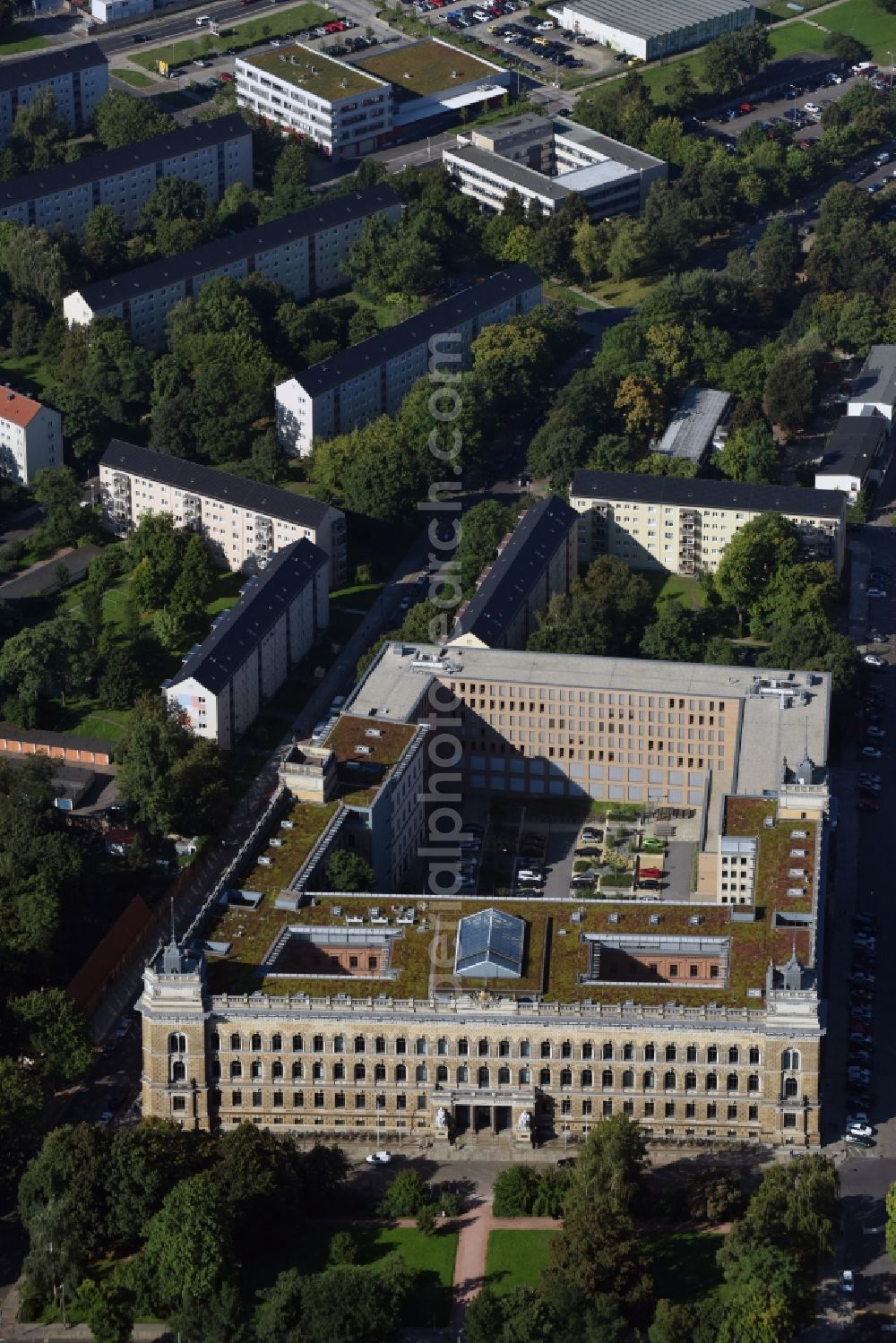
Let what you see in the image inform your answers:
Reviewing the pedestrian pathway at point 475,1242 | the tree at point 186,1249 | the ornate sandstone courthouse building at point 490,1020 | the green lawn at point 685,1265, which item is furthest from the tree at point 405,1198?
the green lawn at point 685,1265

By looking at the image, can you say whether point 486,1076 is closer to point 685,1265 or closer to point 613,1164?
point 613,1164

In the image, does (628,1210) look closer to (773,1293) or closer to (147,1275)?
(773,1293)

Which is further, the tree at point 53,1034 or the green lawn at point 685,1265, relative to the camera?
the tree at point 53,1034

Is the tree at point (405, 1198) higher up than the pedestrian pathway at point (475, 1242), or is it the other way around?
the tree at point (405, 1198)

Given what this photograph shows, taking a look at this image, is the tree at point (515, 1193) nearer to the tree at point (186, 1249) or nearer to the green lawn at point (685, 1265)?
the green lawn at point (685, 1265)

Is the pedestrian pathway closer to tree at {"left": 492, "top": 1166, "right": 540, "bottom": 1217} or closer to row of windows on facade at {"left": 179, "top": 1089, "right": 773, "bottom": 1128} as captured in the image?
tree at {"left": 492, "top": 1166, "right": 540, "bottom": 1217}
